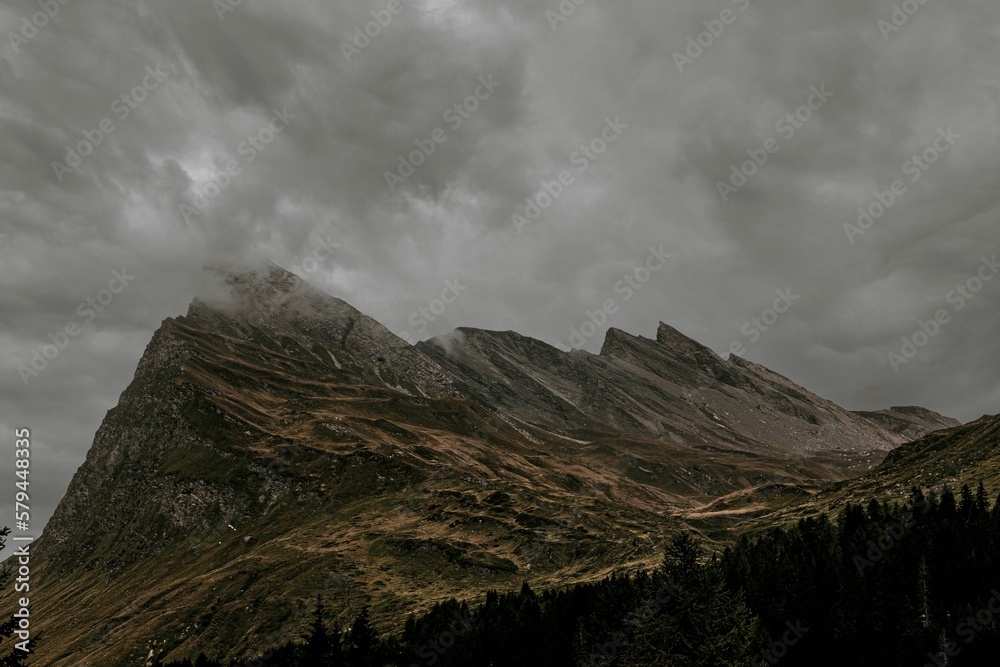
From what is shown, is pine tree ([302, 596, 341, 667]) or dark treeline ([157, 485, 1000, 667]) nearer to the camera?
pine tree ([302, 596, 341, 667])

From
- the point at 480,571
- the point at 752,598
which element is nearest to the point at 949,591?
the point at 752,598

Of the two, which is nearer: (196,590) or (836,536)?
(836,536)

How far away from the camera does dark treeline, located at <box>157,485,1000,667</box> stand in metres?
81.5

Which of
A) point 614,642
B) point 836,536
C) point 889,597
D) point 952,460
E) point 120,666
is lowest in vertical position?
point 120,666

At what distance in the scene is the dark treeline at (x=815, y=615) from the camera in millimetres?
81500

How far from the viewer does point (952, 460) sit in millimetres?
191125

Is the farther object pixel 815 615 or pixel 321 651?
pixel 815 615

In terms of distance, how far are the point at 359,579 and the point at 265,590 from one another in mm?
24642

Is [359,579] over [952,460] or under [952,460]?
under

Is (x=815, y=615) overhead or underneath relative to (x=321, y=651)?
overhead

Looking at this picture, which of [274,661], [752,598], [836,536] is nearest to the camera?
[752,598]

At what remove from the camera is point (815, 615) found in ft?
310

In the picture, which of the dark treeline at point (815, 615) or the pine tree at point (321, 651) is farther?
the dark treeline at point (815, 615)

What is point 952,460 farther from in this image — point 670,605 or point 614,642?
point 670,605
